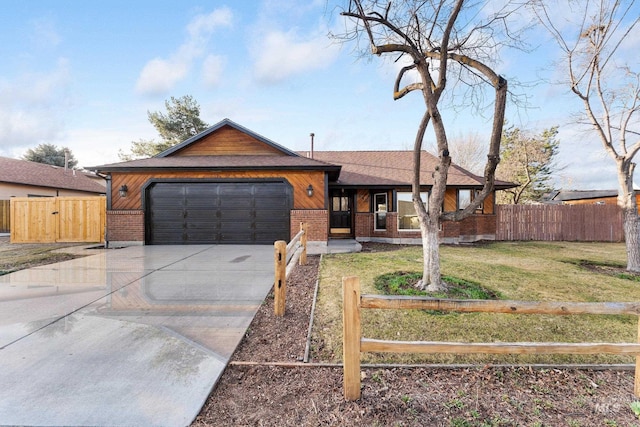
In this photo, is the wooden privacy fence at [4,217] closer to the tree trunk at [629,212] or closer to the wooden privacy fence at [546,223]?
the wooden privacy fence at [546,223]

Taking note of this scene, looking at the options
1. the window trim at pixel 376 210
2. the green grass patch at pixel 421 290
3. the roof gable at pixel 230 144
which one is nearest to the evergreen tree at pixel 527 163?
the window trim at pixel 376 210

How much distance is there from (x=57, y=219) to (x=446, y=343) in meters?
15.0

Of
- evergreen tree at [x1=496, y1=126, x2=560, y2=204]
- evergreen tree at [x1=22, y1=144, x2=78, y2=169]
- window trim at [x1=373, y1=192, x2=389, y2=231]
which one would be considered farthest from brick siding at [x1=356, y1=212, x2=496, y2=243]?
evergreen tree at [x1=22, y1=144, x2=78, y2=169]

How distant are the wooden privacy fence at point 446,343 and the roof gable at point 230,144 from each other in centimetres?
984

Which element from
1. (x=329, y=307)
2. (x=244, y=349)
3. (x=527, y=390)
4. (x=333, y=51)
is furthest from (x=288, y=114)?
(x=527, y=390)

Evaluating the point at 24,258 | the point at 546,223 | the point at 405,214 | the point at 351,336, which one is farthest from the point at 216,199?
the point at 546,223

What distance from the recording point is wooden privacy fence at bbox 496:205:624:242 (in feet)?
43.9

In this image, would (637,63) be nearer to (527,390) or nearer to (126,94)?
(527,390)

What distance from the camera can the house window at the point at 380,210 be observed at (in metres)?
12.1

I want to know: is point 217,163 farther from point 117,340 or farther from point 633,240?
point 633,240

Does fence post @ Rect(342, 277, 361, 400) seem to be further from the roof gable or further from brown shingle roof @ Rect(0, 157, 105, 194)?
brown shingle roof @ Rect(0, 157, 105, 194)

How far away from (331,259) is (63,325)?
5.68 m

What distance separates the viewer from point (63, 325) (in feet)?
10.9

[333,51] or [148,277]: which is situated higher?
[333,51]
